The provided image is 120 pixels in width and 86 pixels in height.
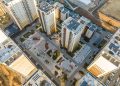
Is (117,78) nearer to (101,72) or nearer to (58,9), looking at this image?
(101,72)

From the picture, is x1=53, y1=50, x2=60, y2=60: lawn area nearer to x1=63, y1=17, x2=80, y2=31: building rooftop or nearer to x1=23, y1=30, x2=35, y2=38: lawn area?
x1=23, y1=30, x2=35, y2=38: lawn area

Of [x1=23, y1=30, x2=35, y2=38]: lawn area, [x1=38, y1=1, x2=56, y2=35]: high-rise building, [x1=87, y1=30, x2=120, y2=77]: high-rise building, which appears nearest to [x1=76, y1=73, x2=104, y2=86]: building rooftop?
[x1=87, y1=30, x2=120, y2=77]: high-rise building

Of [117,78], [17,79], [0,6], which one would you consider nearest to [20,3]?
[0,6]

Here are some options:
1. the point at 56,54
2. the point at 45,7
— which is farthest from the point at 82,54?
the point at 45,7

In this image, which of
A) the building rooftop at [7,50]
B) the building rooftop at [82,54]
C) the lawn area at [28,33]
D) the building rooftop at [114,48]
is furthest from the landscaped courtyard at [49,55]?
the building rooftop at [114,48]

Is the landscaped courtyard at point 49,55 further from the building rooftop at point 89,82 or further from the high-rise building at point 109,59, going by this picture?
the high-rise building at point 109,59

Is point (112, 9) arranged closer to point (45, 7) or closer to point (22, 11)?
point (45, 7)
